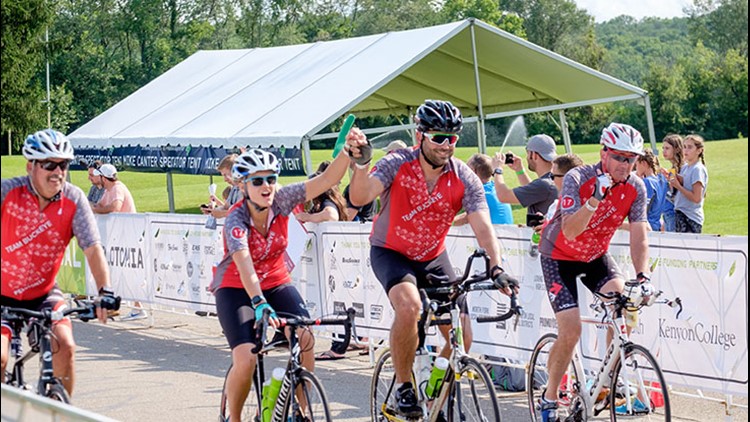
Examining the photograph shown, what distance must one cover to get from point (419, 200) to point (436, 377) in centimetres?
109

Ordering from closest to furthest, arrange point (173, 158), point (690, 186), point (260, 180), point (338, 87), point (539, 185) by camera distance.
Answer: point (260, 180) → point (539, 185) → point (690, 186) → point (338, 87) → point (173, 158)

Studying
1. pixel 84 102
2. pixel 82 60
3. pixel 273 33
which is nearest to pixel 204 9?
pixel 273 33

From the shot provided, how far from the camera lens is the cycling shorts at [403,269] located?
696 cm

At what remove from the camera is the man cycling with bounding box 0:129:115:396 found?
20.1ft

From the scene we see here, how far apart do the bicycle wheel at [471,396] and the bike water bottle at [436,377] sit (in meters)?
0.10

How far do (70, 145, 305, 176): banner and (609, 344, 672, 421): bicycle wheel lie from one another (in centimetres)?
1110

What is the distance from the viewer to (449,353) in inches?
268

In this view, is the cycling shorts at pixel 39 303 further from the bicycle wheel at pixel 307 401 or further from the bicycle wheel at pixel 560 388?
the bicycle wheel at pixel 560 388

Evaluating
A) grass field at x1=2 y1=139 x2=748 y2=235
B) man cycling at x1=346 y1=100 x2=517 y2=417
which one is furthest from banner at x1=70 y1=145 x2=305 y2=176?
man cycling at x1=346 y1=100 x2=517 y2=417

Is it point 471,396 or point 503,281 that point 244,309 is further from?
point 503,281

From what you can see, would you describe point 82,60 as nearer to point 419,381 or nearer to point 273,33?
point 273,33

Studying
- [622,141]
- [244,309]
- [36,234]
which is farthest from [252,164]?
[622,141]

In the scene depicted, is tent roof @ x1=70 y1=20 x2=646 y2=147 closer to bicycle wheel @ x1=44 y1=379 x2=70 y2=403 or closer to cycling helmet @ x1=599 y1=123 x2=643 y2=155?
cycling helmet @ x1=599 y1=123 x2=643 y2=155

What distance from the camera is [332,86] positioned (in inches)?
796
